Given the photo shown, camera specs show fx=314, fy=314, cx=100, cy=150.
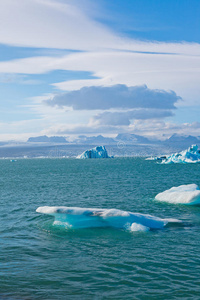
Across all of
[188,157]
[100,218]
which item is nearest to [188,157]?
[188,157]

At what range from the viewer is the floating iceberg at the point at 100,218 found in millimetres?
17139

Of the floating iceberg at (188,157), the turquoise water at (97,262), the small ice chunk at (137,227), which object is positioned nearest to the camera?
the turquoise water at (97,262)

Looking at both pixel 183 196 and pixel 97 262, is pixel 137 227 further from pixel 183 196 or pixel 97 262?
pixel 183 196

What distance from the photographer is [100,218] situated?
1800cm

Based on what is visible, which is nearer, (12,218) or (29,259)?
(29,259)

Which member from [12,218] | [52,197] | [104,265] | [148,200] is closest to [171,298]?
[104,265]

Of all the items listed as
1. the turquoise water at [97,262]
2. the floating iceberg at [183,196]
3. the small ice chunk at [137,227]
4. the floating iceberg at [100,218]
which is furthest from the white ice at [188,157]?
the small ice chunk at [137,227]

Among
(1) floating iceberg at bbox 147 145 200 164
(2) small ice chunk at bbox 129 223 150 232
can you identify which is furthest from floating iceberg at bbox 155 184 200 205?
(1) floating iceberg at bbox 147 145 200 164

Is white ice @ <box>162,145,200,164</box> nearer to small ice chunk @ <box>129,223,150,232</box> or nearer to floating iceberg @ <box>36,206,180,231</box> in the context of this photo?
floating iceberg @ <box>36,206,180,231</box>

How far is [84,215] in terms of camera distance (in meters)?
17.5

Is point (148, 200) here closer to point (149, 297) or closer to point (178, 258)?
point (178, 258)

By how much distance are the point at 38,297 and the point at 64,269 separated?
2.38m

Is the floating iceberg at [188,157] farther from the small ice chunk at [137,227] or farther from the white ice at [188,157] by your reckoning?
the small ice chunk at [137,227]

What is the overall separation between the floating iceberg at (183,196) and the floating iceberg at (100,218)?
7720 millimetres
